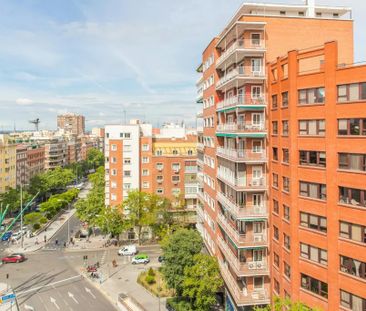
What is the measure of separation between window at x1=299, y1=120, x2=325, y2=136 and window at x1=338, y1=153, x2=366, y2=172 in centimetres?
236

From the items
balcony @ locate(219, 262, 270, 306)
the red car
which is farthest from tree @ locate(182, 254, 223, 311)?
the red car

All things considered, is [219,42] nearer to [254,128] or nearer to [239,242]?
[254,128]

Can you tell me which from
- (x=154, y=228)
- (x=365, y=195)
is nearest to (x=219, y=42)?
(x=365, y=195)

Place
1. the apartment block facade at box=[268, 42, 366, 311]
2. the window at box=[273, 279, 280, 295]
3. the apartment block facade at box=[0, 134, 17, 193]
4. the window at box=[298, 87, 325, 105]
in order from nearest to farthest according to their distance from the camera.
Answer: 1. the apartment block facade at box=[268, 42, 366, 311]
2. the window at box=[298, 87, 325, 105]
3. the window at box=[273, 279, 280, 295]
4. the apartment block facade at box=[0, 134, 17, 193]

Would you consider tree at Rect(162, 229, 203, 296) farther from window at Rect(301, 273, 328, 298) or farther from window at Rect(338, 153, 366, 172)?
window at Rect(338, 153, 366, 172)

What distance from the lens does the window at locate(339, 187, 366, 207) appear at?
76.9 ft

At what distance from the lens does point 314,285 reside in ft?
88.4

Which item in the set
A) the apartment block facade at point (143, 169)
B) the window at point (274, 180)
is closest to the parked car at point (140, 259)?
the apartment block facade at point (143, 169)

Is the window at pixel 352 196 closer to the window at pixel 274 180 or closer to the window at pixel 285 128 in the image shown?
the window at pixel 285 128

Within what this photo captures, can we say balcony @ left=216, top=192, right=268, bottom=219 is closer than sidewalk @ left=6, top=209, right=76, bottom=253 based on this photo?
Yes

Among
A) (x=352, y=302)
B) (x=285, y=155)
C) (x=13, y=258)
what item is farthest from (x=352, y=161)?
(x=13, y=258)

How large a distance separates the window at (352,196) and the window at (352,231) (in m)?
1.49

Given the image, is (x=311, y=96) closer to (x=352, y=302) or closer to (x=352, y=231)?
(x=352, y=231)

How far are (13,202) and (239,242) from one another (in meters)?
76.3
